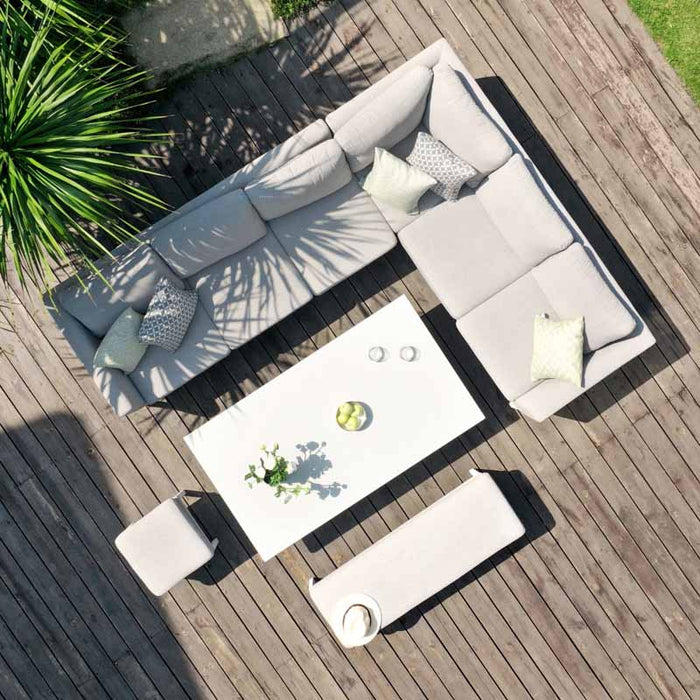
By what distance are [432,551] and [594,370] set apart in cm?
160

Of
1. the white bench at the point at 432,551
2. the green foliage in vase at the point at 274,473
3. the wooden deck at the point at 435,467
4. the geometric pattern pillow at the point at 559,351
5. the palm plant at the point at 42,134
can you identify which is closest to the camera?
the palm plant at the point at 42,134

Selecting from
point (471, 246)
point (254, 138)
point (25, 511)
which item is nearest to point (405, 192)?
point (471, 246)

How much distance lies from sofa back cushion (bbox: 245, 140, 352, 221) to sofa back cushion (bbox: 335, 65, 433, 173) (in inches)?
4.2

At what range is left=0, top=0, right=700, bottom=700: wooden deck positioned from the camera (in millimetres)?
4504

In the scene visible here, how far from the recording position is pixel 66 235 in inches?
138

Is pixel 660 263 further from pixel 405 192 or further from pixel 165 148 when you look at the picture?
pixel 165 148

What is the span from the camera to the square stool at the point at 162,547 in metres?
4.14

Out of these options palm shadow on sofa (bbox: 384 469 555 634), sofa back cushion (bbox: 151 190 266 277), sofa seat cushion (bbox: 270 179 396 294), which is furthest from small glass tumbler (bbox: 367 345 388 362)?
palm shadow on sofa (bbox: 384 469 555 634)

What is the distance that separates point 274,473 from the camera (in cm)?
386

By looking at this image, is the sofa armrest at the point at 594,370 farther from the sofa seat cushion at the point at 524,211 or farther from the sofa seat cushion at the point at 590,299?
the sofa seat cushion at the point at 524,211

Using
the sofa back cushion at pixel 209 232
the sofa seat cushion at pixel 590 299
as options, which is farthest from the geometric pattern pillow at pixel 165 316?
the sofa seat cushion at pixel 590 299

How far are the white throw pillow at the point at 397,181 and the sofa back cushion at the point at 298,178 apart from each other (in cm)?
23

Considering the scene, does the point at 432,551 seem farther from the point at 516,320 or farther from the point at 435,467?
the point at 516,320

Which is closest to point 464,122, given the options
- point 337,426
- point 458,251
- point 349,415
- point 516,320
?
point 458,251
